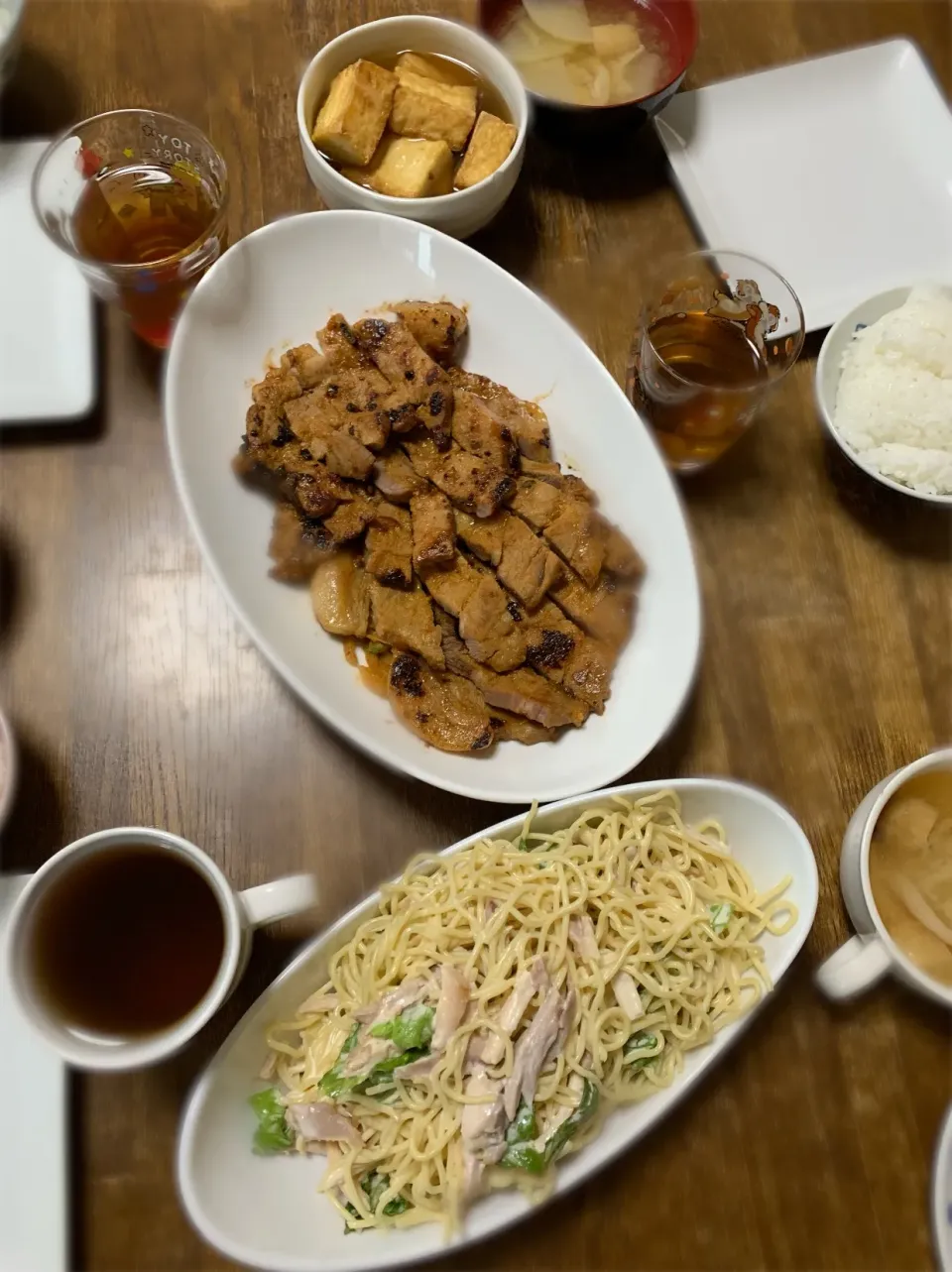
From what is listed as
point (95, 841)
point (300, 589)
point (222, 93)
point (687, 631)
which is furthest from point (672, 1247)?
point (222, 93)

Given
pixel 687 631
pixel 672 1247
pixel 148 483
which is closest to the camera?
pixel 672 1247

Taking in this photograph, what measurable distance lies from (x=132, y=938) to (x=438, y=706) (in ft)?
1.80

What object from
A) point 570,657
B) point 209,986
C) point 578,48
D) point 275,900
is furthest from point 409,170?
point 209,986

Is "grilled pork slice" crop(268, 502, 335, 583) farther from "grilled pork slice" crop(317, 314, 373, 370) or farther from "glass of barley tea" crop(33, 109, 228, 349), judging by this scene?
"glass of barley tea" crop(33, 109, 228, 349)

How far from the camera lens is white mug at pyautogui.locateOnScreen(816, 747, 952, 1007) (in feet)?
4.06

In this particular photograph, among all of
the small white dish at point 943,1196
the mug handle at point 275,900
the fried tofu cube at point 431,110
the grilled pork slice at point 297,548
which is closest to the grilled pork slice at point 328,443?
the grilled pork slice at point 297,548

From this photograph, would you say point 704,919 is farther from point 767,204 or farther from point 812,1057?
point 767,204

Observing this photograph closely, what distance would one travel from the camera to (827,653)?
161 cm

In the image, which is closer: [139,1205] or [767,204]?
[139,1205]

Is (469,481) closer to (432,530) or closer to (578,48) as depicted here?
(432,530)

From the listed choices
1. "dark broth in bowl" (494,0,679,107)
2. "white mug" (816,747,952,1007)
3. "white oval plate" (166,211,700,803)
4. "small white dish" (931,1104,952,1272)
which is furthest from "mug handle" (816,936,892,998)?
"dark broth in bowl" (494,0,679,107)

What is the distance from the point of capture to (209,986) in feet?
4.01

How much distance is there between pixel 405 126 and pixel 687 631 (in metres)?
1.05

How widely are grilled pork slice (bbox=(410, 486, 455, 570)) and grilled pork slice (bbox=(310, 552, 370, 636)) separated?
0.11 m
